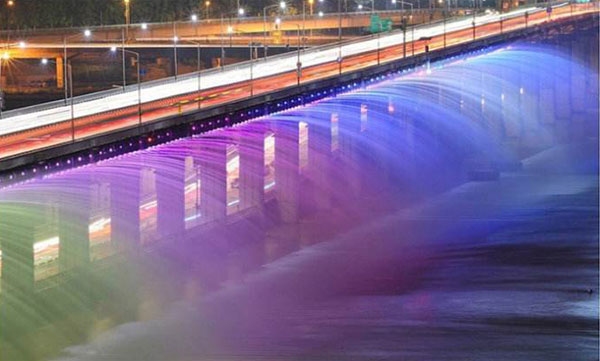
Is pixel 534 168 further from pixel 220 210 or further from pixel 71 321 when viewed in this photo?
pixel 71 321

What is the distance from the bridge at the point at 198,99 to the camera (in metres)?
46.9

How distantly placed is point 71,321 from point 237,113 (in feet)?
72.5

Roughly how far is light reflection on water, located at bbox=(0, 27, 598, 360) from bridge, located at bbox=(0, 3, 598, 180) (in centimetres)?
154

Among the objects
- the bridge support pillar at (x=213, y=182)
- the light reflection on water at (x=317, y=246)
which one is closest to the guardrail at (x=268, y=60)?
the light reflection on water at (x=317, y=246)

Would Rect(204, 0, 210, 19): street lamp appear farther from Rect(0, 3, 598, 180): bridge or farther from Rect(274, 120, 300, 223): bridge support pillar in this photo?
Rect(274, 120, 300, 223): bridge support pillar

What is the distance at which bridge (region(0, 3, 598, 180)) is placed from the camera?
46875mm

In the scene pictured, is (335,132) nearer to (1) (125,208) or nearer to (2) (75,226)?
(1) (125,208)

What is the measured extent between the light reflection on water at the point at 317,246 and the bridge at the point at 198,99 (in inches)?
60.7

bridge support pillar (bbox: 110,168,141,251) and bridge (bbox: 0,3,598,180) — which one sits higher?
bridge (bbox: 0,3,598,180)

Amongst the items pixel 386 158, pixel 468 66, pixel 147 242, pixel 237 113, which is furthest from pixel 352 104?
pixel 147 242

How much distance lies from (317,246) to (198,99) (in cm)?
1041

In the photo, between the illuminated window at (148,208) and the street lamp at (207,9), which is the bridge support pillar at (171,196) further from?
the street lamp at (207,9)

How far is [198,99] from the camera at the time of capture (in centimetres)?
5653

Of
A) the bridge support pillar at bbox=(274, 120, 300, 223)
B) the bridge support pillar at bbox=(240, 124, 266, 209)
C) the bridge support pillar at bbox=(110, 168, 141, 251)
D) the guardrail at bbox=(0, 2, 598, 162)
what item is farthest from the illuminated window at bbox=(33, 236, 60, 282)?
the bridge support pillar at bbox=(240, 124, 266, 209)
